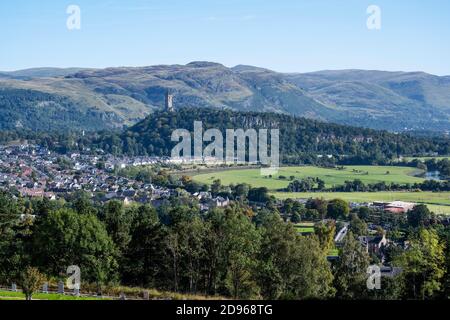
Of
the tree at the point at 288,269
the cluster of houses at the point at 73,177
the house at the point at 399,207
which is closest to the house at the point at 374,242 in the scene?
the house at the point at 399,207

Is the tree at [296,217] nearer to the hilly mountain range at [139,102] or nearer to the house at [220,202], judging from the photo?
the house at [220,202]

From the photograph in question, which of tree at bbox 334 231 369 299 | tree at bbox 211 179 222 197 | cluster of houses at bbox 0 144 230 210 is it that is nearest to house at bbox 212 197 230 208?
cluster of houses at bbox 0 144 230 210

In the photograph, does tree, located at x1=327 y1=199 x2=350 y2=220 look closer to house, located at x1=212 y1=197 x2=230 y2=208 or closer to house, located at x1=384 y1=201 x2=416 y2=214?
house, located at x1=384 y1=201 x2=416 y2=214

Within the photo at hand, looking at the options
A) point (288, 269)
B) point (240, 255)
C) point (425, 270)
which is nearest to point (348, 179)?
point (425, 270)

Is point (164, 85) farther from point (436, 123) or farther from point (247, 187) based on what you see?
point (247, 187)

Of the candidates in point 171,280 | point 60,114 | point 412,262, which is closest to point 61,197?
point 171,280

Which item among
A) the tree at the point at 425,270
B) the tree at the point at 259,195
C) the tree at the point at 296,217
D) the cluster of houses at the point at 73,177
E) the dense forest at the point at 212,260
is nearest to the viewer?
the dense forest at the point at 212,260
